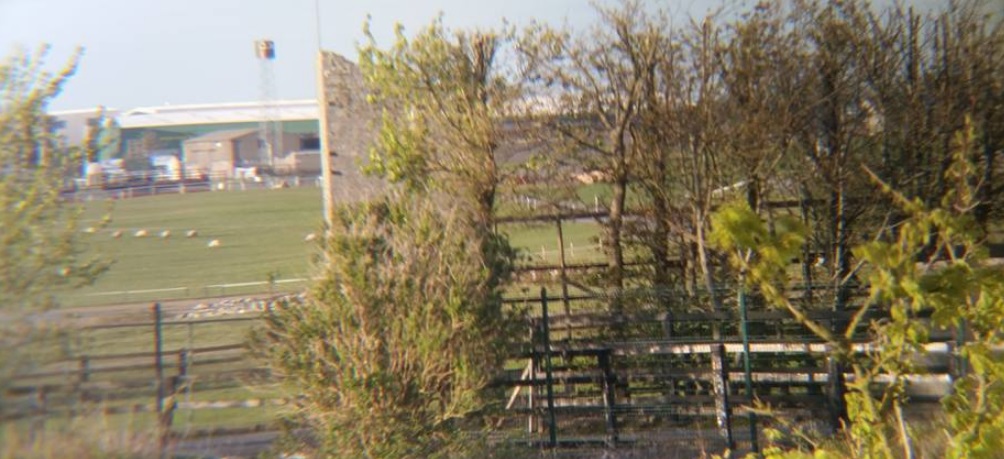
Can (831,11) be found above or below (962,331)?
above

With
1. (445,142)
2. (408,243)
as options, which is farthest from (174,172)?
(408,243)

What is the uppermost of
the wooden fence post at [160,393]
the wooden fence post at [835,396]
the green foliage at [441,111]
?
the green foliage at [441,111]

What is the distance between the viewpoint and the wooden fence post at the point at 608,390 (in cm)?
1116

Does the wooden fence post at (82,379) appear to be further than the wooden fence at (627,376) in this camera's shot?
No

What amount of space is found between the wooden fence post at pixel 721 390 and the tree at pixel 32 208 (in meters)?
6.20

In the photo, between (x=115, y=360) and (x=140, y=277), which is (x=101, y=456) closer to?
(x=115, y=360)

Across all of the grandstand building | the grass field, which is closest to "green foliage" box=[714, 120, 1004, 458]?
the grass field

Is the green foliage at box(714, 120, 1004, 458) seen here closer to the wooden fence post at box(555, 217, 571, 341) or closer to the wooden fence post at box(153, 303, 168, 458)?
the wooden fence post at box(153, 303, 168, 458)

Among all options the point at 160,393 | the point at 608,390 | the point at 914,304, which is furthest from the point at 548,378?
the point at 914,304

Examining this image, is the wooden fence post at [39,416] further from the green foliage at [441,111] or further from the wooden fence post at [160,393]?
the green foliage at [441,111]

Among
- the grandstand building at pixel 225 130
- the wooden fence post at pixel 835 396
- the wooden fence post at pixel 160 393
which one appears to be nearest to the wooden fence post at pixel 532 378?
the wooden fence post at pixel 835 396

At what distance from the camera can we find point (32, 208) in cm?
880

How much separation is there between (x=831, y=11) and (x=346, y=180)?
6.74 meters

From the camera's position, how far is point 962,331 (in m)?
8.70
